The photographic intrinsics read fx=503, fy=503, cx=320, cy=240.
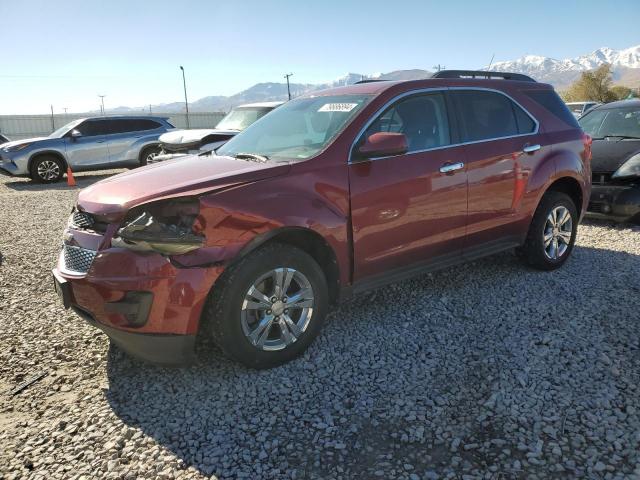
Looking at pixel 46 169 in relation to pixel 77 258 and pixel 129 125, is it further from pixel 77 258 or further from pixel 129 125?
pixel 77 258

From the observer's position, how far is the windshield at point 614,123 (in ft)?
24.9

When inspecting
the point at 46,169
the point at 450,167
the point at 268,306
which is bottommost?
the point at 268,306

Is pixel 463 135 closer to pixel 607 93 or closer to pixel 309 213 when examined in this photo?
pixel 309 213

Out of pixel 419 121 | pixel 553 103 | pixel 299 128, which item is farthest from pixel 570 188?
pixel 299 128

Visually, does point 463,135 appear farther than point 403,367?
Yes

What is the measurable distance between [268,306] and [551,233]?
319 centimetres

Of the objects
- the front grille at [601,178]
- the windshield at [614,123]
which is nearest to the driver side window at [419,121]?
the front grille at [601,178]

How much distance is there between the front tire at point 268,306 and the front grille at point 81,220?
0.90 m

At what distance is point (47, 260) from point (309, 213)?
408 cm

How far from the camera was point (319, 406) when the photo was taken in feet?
9.34

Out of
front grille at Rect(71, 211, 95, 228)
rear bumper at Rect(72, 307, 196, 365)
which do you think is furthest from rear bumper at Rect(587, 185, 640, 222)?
front grille at Rect(71, 211, 95, 228)

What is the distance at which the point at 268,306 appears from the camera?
3.11 metres

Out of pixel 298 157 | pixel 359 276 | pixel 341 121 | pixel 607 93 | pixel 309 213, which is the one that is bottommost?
pixel 359 276

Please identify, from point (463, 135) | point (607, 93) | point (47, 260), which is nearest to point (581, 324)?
point (463, 135)
